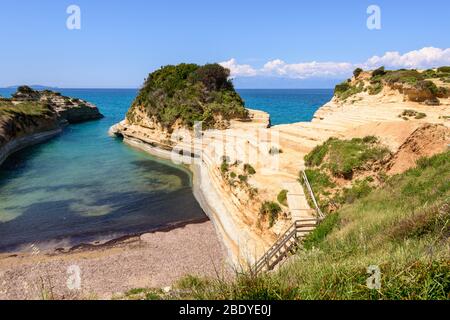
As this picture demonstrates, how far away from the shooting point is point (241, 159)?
78.4 feet

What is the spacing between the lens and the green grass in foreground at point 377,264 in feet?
16.8

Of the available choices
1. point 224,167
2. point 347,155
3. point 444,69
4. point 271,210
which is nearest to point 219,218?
point 224,167

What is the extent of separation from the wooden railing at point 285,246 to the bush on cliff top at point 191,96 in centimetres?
2711

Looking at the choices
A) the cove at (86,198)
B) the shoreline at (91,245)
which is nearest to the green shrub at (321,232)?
the shoreline at (91,245)

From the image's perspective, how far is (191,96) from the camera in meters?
43.8

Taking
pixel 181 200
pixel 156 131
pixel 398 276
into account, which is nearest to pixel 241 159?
pixel 181 200

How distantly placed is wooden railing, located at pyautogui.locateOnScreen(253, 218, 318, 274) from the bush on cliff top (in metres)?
27.1

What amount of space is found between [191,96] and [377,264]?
40285mm

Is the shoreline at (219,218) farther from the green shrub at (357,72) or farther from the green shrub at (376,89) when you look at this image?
the green shrub at (357,72)

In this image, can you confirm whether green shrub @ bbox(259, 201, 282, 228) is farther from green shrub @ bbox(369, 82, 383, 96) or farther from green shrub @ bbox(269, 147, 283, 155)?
green shrub @ bbox(369, 82, 383, 96)

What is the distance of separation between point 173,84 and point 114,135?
1762cm

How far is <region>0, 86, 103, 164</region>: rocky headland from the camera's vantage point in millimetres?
44250

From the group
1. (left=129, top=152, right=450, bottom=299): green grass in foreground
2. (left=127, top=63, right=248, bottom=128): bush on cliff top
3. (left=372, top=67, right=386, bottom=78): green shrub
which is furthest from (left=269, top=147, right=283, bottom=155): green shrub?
(left=372, top=67, right=386, bottom=78): green shrub
